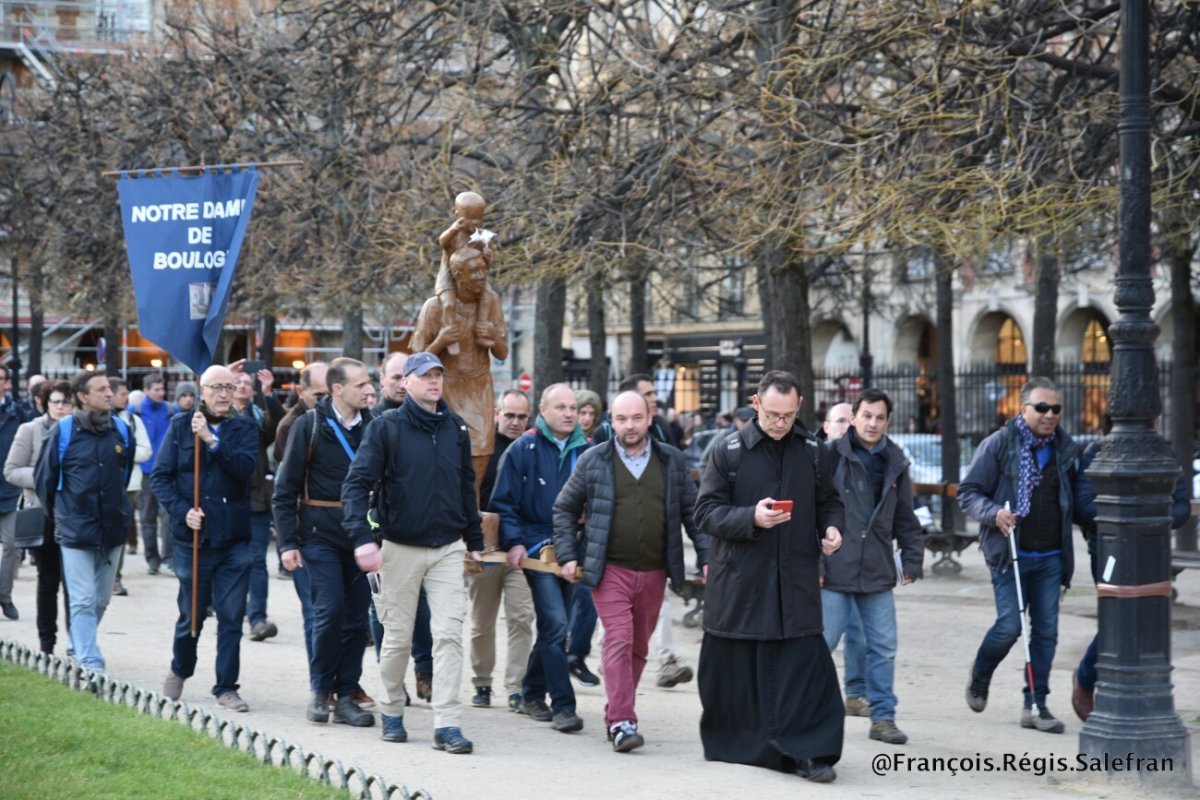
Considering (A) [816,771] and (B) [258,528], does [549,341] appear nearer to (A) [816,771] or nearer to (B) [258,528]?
(B) [258,528]

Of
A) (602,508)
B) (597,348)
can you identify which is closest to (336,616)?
(602,508)

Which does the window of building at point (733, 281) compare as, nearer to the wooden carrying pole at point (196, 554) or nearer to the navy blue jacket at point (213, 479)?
the navy blue jacket at point (213, 479)

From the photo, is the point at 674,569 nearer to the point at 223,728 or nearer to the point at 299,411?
the point at 223,728

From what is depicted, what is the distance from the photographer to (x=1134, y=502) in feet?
26.4

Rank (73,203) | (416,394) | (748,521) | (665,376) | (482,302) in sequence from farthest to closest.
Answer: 1. (665,376)
2. (73,203)
3. (482,302)
4. (416,394)
5. (748,521)

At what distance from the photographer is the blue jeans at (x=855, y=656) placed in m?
9.76

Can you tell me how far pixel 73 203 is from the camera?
2691cm

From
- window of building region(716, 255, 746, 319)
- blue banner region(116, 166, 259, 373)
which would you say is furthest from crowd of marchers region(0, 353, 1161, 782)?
window of building region(716, 255, 746, 319)

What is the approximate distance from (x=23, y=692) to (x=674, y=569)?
3811 millimetres

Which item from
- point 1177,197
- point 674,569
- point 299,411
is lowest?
point 674,569

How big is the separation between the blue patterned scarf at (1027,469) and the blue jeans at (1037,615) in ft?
1.02

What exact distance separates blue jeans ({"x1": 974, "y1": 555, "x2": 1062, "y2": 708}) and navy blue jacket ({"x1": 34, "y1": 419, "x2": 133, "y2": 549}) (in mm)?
5415

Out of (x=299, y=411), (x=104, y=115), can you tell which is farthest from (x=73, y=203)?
(x=299, y=411)

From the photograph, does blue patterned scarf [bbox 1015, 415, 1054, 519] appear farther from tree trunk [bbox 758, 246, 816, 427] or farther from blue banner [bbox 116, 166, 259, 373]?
tree trunk [bbox 758, 246, 816, 427]
